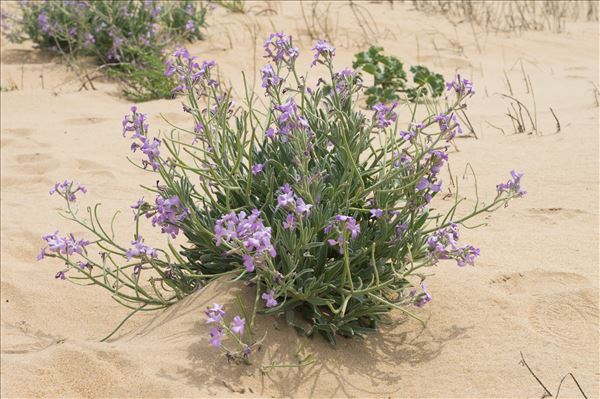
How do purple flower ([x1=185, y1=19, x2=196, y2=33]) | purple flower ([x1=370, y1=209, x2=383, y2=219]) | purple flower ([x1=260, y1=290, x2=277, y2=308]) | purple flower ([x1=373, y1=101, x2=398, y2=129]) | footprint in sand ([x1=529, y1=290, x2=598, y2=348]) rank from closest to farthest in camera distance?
purple flower ([x1=260, y1=290, x2=277, y2=308])
purple flower ([x1=370, y1=209, x2=383, y2=219])
purple flower ([x1=373, y1=101, x2=398, y2=129])
footprint in sand ([x1=529, y1=290, x2=598, y2=348])
purple flower ([x1=185, y1=19, x2=196, y2=33])

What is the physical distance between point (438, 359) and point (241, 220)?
924mm

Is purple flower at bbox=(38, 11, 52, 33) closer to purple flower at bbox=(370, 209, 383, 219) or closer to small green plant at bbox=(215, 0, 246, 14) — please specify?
small green plant at bbox=(215, 0, 246, 14)

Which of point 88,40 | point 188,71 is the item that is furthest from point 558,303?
point 88,40

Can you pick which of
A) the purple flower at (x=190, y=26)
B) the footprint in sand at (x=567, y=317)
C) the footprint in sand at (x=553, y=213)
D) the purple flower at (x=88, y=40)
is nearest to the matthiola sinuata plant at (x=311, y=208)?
the footprint in sand at (x=567, y=317)

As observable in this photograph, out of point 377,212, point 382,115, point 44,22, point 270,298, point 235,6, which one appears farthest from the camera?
point 235,6

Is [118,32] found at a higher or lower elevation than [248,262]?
higher

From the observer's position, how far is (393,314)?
3.12m

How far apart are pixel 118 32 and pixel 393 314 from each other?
4808 mm

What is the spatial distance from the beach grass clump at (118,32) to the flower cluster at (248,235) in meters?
4.44

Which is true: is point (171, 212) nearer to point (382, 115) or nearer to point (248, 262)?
point (248, 262)

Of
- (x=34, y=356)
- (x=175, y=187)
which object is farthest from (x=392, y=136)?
(x=34, y=356)

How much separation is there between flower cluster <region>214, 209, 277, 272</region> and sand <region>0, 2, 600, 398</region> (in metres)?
0.43

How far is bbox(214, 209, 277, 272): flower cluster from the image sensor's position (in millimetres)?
2357

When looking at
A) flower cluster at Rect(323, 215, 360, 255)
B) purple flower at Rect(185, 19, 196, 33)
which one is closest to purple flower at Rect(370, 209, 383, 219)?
flower cluster at Rect(323, 215, 360, 255)
